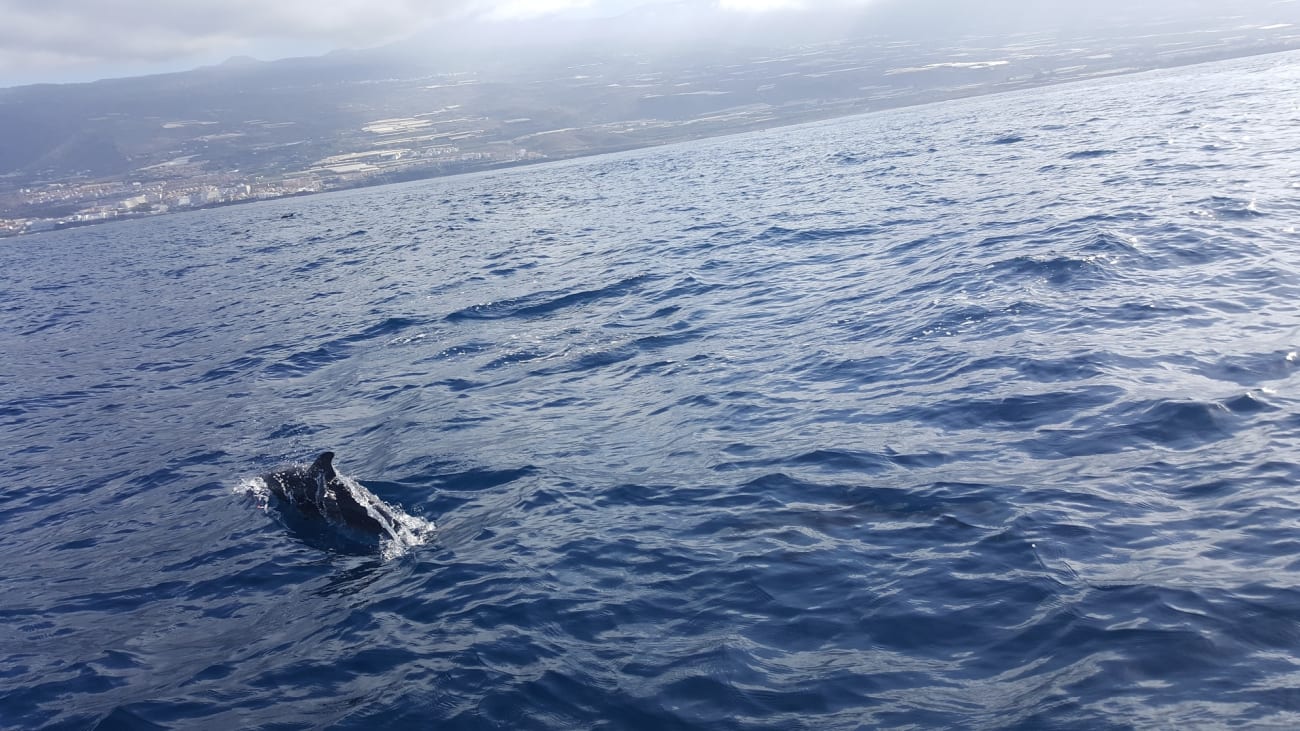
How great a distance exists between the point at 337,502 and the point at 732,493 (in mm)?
6093

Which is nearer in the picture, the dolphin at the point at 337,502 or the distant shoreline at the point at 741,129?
the dolphin at the point at 337,502

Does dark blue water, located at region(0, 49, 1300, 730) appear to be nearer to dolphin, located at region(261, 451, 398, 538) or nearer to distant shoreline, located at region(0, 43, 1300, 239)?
dolphin, located at region(261, 451, 398, 538)

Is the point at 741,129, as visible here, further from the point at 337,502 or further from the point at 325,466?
the point at 337,502

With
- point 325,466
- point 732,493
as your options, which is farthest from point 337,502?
point 732,493

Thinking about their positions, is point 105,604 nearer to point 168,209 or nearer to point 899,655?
point 899,655

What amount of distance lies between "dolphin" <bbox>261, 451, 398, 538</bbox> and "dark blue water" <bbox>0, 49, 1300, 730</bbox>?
57 cm

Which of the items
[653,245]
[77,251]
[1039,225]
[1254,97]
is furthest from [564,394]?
[77,251]

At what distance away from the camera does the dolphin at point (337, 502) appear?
12984 millimetres

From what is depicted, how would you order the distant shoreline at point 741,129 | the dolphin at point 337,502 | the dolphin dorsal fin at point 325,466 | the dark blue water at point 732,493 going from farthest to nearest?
the distant shoreline at point 741,129, the dolphin dorsal fin at point 325,466, the dolphin at point 337,502, the dark blue water at point 732,493

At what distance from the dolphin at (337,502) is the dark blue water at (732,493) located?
0.57 metres

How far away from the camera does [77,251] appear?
8569 cm

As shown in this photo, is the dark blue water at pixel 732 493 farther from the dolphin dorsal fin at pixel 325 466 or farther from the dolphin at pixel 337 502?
the dolphin dorsal fin at pixel 325 466

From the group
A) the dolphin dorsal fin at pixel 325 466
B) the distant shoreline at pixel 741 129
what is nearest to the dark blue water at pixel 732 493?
the dolphin dorsal fin at pixel 325 466

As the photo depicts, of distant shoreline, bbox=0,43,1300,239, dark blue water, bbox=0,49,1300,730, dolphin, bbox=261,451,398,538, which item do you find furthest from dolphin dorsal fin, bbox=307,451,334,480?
distant shoreline, bbox=0,43,1300,239
